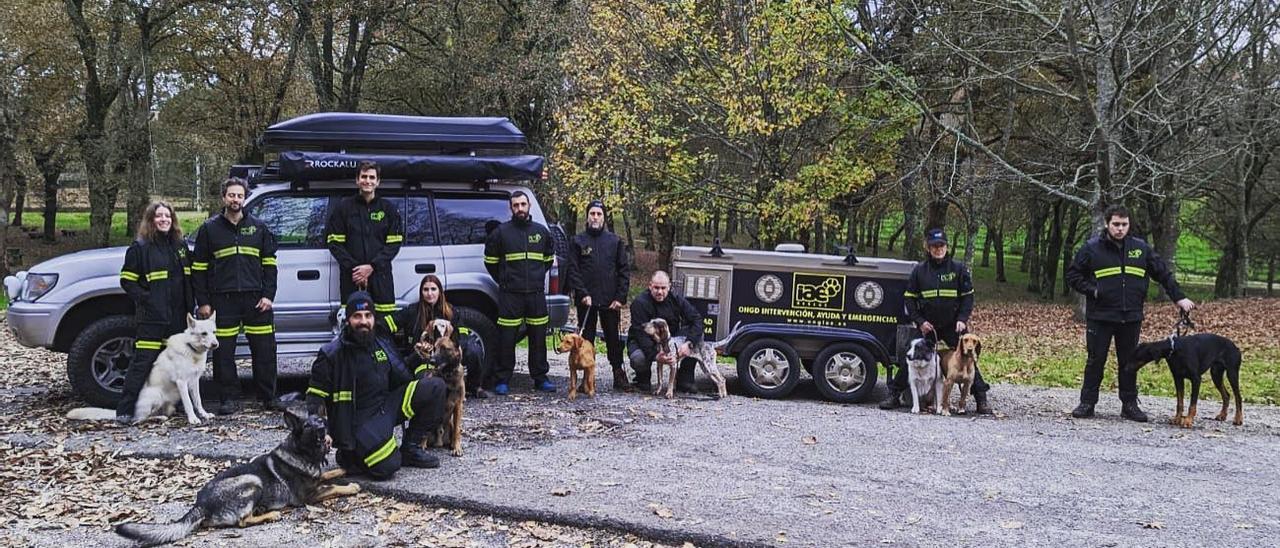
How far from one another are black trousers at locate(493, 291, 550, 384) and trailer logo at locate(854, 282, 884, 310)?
292 centimetres

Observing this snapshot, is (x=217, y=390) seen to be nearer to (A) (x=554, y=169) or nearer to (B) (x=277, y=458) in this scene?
(B) (x=277, y=458)

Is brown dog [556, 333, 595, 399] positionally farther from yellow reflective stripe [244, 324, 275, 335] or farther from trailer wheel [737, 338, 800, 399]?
yellow reflective stripe [244, 324, 275, 335]

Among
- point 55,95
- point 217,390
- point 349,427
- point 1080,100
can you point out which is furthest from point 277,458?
point 55,95

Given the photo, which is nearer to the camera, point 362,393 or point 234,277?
point 362,393

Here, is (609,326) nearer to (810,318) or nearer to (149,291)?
(810,318)

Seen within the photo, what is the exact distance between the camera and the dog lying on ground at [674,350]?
8383 millimetres

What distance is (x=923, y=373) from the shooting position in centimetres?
809

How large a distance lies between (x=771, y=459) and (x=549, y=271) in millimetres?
3259

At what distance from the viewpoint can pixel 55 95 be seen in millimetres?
27312

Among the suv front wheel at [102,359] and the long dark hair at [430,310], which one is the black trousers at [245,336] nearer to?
the suv front wheel at [102,359]

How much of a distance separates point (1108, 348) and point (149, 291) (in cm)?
804

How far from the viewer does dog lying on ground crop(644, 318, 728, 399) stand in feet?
27.5

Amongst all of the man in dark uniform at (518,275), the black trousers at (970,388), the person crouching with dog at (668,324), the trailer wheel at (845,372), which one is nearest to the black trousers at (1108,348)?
the black trousers at (970,388)

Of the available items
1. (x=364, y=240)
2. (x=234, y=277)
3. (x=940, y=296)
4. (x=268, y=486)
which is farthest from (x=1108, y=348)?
(x=234, y=277)
